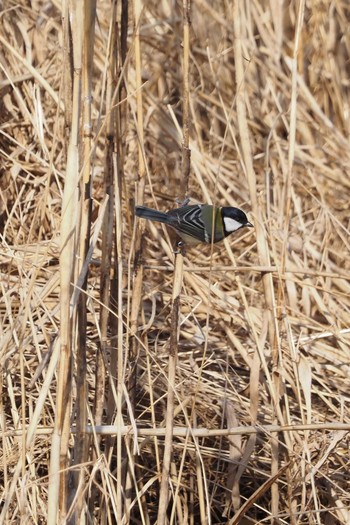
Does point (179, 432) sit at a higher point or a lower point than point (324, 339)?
lower

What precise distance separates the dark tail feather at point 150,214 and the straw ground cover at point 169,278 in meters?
0.04

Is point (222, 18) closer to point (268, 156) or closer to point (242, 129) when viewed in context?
point (268, 156)

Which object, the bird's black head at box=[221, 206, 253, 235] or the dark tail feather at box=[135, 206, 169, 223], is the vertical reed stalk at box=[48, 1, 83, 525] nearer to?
the dark tail feather at box=[135, 206, 169, 223]

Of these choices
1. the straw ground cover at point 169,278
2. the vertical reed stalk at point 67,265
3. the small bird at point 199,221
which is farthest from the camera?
the small bird at point 199,221

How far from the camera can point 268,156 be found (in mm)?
3242

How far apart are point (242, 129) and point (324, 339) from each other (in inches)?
37.1

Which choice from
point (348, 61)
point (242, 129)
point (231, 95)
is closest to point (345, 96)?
point (348, 61)

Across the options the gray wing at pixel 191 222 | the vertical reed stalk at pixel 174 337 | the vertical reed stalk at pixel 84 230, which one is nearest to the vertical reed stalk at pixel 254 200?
the vertical reed stalk at pixel 174 337

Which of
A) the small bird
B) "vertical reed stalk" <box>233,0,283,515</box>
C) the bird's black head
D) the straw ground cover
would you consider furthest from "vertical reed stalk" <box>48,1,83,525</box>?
the bird's black head

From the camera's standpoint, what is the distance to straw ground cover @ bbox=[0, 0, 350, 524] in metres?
1.83

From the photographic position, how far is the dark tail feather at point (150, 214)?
209cm

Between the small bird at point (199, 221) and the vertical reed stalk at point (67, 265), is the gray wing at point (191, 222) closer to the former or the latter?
the small bird at point (199, 221)

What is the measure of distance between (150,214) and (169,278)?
1.63 feet

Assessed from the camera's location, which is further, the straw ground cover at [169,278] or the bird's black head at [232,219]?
the bird's black head at [232,219]
